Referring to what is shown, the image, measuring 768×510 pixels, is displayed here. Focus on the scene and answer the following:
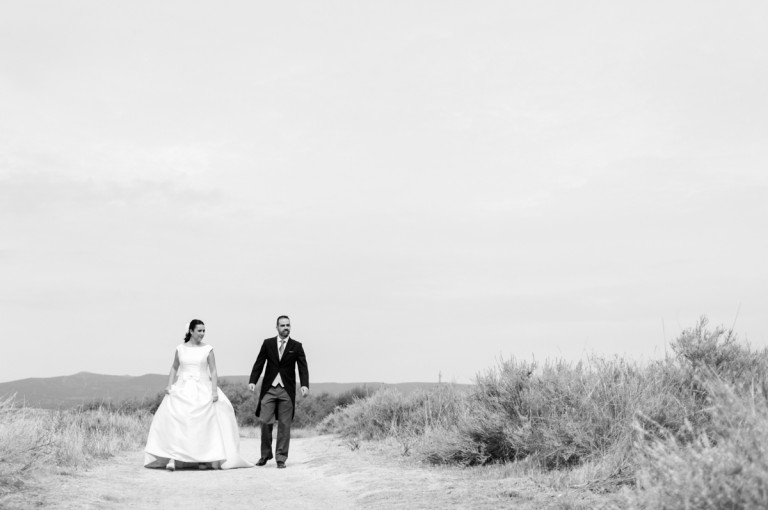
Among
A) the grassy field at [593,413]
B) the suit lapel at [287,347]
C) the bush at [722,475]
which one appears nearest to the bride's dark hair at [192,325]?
the suit lapel at [287,347]

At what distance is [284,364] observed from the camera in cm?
1377

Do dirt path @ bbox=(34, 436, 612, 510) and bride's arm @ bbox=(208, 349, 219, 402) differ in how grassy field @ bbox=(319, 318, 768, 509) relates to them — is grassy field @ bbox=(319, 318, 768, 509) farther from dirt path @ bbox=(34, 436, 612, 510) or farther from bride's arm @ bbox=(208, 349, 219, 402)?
bride's arm @ bbox=(208, 349, 219, 402)

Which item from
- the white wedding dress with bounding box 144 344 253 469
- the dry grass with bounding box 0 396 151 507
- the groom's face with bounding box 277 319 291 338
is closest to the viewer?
the dry grass with bounding box 0 396 151 507

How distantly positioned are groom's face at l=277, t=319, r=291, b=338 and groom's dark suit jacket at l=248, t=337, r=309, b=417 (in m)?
0.16

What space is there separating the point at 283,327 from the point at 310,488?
3.80 meters

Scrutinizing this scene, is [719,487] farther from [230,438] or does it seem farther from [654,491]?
[230,438]

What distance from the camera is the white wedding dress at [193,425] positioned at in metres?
13.5

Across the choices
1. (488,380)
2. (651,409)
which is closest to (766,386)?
(651,409)

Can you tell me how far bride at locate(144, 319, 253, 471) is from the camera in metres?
13.5

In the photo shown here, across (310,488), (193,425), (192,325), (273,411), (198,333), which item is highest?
(192,325)

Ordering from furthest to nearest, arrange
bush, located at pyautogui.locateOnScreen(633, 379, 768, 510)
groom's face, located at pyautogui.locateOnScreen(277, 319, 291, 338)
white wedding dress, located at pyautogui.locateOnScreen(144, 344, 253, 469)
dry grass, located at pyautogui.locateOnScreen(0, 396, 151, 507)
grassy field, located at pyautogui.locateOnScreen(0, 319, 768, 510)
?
groom's face, located at pyautogui.locateOnScreen(277, 319, 291, 338)
white wedding dress, located at pyautogui.locateOnScreen(144, 344, 253, 469)
dry grass, located at pyautogui.locateOnScreen(0, 396, 151, 507)
grassy field, located at pyautogui.locateOnScreen(0, 319, 768, 510)
bush, located at pyautogui.locateOnScreen(633, 379, 768, 510)

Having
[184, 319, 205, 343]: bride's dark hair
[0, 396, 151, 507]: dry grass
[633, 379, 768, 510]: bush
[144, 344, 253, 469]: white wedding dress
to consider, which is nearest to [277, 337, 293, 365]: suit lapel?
[144, 344, 253, 469]: white wedding dress

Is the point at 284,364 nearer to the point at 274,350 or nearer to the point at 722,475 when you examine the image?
the point at 274,350

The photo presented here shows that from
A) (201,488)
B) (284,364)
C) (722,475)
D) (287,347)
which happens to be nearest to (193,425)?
(284,364)
